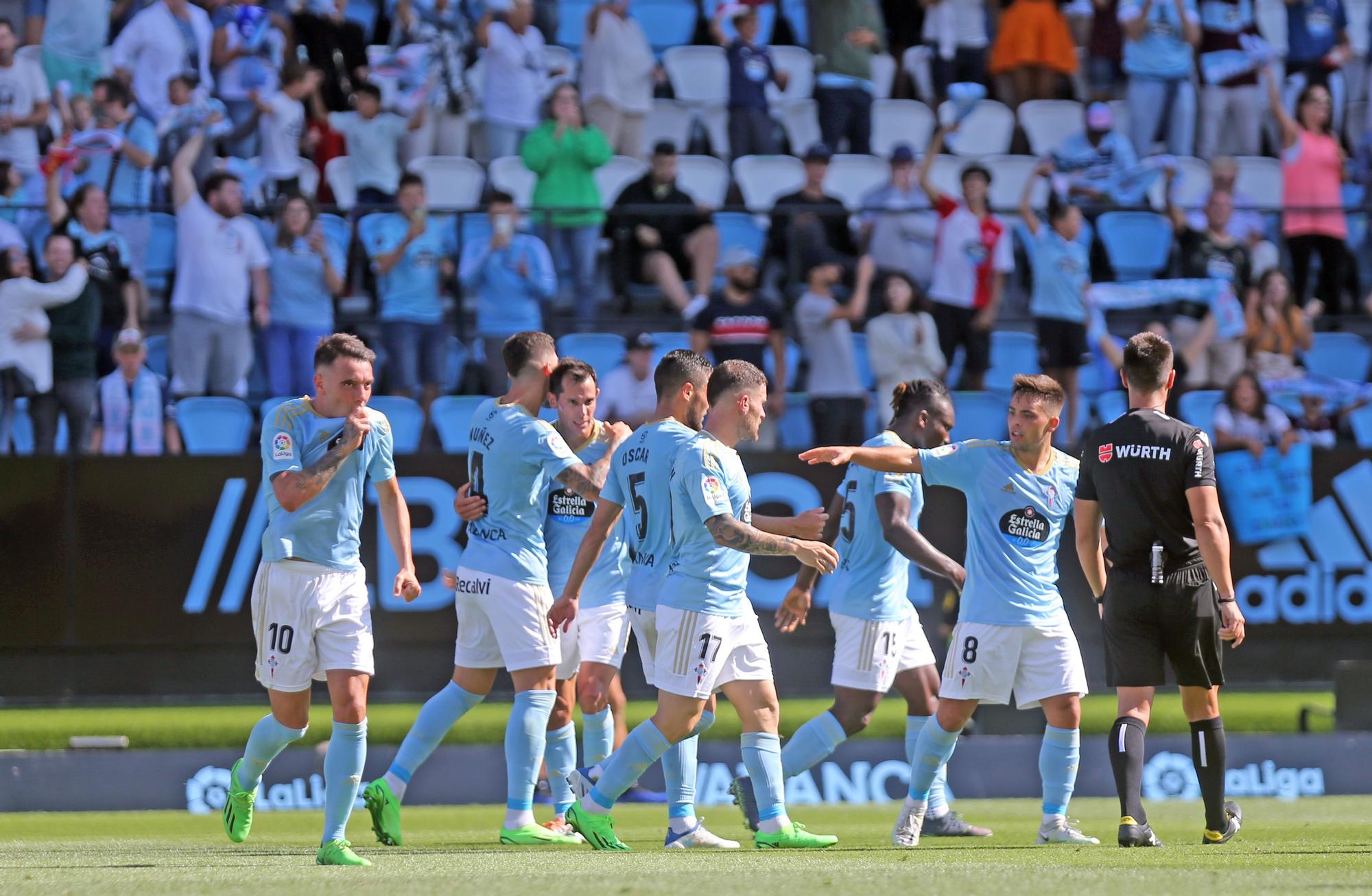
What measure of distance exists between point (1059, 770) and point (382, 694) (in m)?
6.60

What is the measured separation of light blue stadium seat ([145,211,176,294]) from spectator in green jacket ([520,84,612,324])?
314 centimetres

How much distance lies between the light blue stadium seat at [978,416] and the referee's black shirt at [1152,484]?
270 inches

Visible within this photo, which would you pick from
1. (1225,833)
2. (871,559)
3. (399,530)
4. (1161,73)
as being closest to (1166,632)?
(1225,833)

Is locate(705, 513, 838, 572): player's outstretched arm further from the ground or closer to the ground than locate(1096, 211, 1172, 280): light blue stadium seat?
closer to the ground

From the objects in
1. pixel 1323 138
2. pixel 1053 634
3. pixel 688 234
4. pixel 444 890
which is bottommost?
pixel 444 890

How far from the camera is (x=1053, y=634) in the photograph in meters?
8.29

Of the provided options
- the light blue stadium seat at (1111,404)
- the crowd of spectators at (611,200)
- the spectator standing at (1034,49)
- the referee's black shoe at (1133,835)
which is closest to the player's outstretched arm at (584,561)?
the referee's black shoe at (1133,835)

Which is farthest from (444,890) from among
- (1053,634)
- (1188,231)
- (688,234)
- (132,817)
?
(1188,231)

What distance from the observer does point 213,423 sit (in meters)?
14.1

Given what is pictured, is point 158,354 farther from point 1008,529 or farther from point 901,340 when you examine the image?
point 1008,529

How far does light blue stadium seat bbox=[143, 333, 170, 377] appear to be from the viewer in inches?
562

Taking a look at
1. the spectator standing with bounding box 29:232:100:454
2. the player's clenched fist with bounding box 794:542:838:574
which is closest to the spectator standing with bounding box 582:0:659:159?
the spectator standing with bounding box 29:232:100:454

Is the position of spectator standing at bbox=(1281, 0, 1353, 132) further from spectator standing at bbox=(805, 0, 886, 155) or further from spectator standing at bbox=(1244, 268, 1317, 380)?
spectator standing at bbox=(805, 0, 886, 155)

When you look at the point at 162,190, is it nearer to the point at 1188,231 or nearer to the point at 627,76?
the point at 627,76
